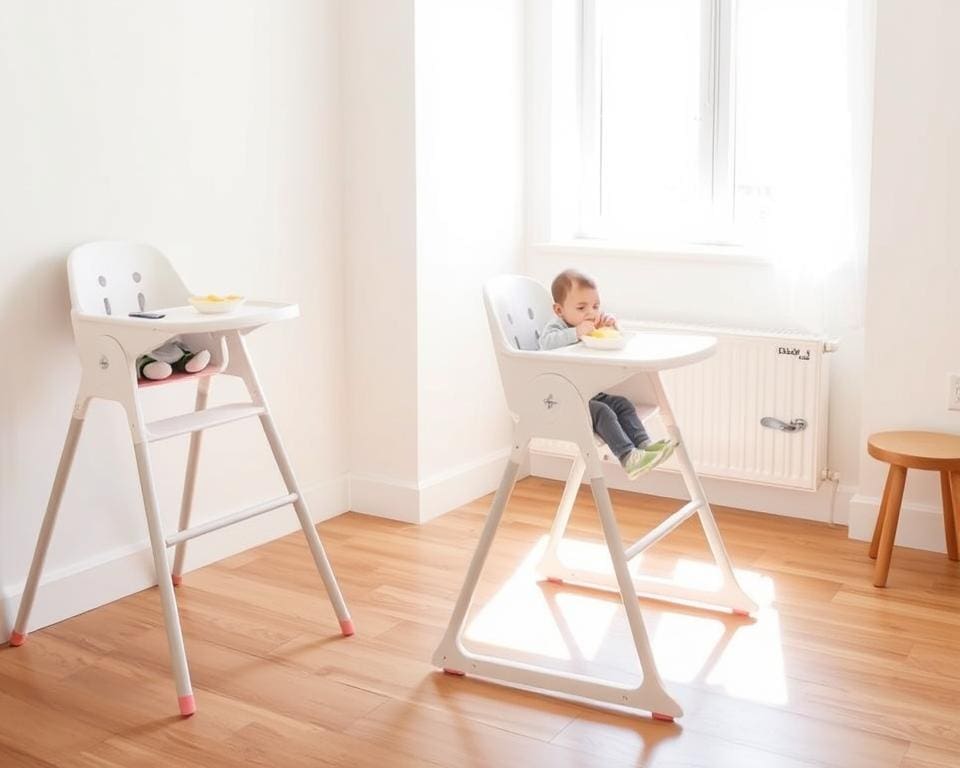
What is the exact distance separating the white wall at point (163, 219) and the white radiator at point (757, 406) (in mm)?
1122

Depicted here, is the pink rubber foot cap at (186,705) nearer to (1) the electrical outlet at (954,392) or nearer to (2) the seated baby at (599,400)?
(2) the seated baby at (599,400)

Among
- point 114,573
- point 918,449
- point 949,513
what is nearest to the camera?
point 114,573

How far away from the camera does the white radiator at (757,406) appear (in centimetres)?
380

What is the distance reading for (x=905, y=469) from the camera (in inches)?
131

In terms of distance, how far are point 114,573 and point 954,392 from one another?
7.57ft

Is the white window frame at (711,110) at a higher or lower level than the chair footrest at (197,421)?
higher

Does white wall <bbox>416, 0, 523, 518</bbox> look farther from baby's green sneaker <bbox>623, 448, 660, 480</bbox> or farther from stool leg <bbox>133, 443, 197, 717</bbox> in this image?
stool leg <bbox>133, 443, 197, 717</bbox>

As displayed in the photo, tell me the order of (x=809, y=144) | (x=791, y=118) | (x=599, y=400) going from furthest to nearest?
(x=791, y=118)
(x=809, y=144)
(x=599, y=400)

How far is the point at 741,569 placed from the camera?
3475 millimetres

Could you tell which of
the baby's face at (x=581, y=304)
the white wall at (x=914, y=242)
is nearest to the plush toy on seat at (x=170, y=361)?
the baby's face at (x=581, y=304)

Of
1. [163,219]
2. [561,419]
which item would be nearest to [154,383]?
[163,219]

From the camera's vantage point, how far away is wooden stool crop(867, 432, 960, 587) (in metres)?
3.26

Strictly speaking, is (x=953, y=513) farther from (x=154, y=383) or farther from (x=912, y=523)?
(x=154, y=383)

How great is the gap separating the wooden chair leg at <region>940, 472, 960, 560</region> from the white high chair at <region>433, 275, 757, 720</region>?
0.80 metres
